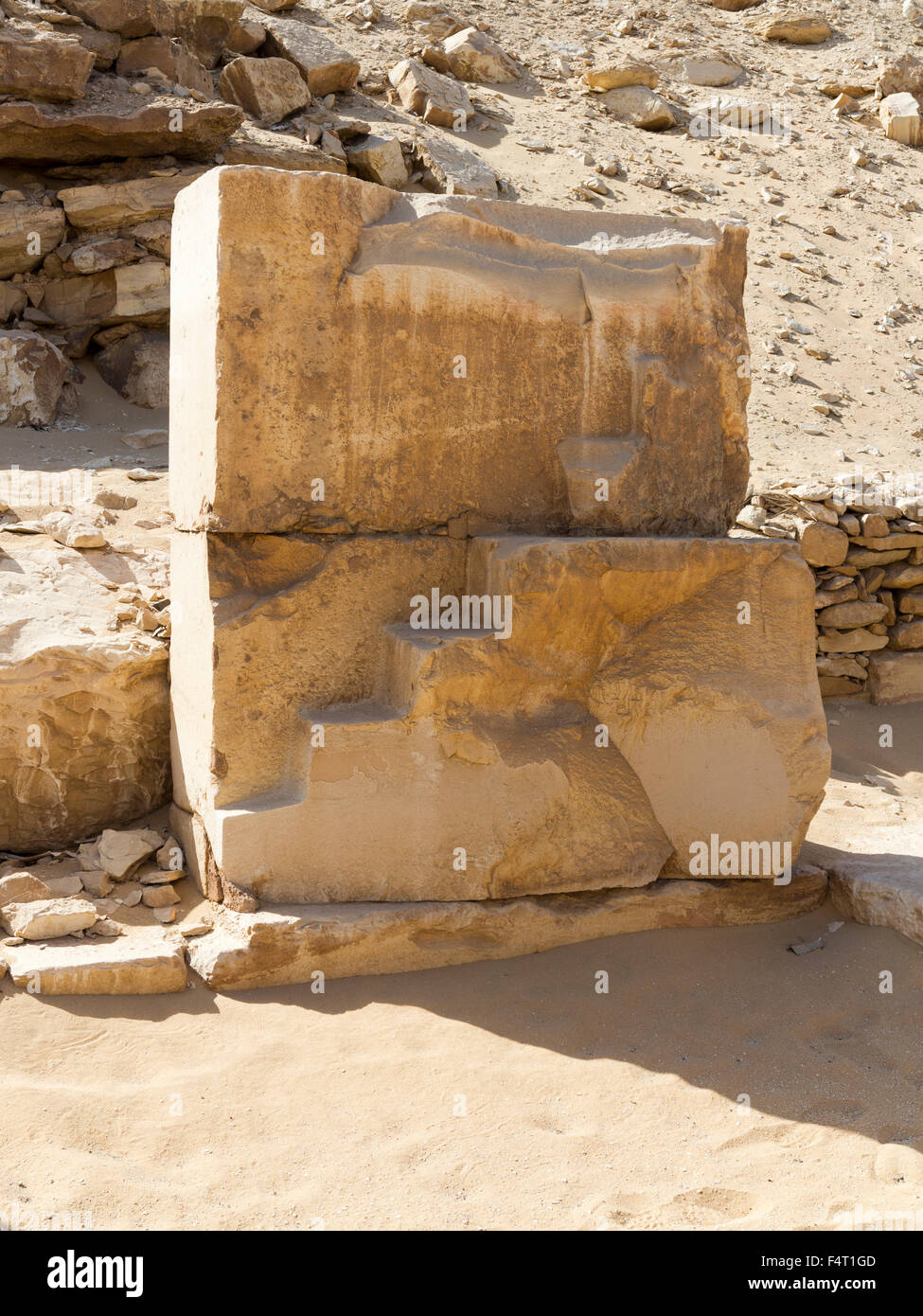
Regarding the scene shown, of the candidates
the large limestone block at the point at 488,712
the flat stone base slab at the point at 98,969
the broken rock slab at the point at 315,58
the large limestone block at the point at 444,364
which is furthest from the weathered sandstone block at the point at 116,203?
the flat stone base slab at the point at 98,969

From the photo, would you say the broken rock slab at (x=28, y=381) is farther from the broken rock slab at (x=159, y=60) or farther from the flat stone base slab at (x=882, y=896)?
the flat stone base slab at (x=882, y=896)

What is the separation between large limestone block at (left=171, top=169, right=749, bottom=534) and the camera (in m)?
3.06

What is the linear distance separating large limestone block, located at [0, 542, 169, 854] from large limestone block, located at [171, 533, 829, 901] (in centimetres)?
19

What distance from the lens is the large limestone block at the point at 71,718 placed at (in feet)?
11.3

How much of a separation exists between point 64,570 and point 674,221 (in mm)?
2446

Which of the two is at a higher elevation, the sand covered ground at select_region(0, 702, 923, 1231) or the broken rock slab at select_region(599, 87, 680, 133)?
the broken rock slab at select_region(599, 87, 680, 133)

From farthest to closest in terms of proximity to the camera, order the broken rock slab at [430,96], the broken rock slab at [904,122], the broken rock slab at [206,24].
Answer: the broken rock slab at [904,122] < the broken rock slab at [430,96] < the broken rock slab at [206,24]

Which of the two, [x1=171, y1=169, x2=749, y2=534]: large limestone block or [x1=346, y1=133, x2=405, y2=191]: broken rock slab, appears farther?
[x1=346, y1=133, x2=405, y2=191]: broken rock slab

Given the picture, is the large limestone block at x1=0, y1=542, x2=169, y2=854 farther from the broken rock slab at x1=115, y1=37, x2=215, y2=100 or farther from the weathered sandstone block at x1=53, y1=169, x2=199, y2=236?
the broken rock slab at x1=115, y1=37, x2=215, y2=100

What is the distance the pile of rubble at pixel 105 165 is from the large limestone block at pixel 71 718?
4.81 m

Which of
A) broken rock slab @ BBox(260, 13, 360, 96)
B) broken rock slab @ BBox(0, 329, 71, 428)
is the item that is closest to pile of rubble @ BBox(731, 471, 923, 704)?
broken rock slab @ BBox(0, 329, 71, 428)

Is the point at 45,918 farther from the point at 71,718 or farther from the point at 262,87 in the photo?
the point at 262,87

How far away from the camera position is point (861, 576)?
6410 millimetres

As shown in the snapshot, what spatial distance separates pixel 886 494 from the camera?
254 inches
